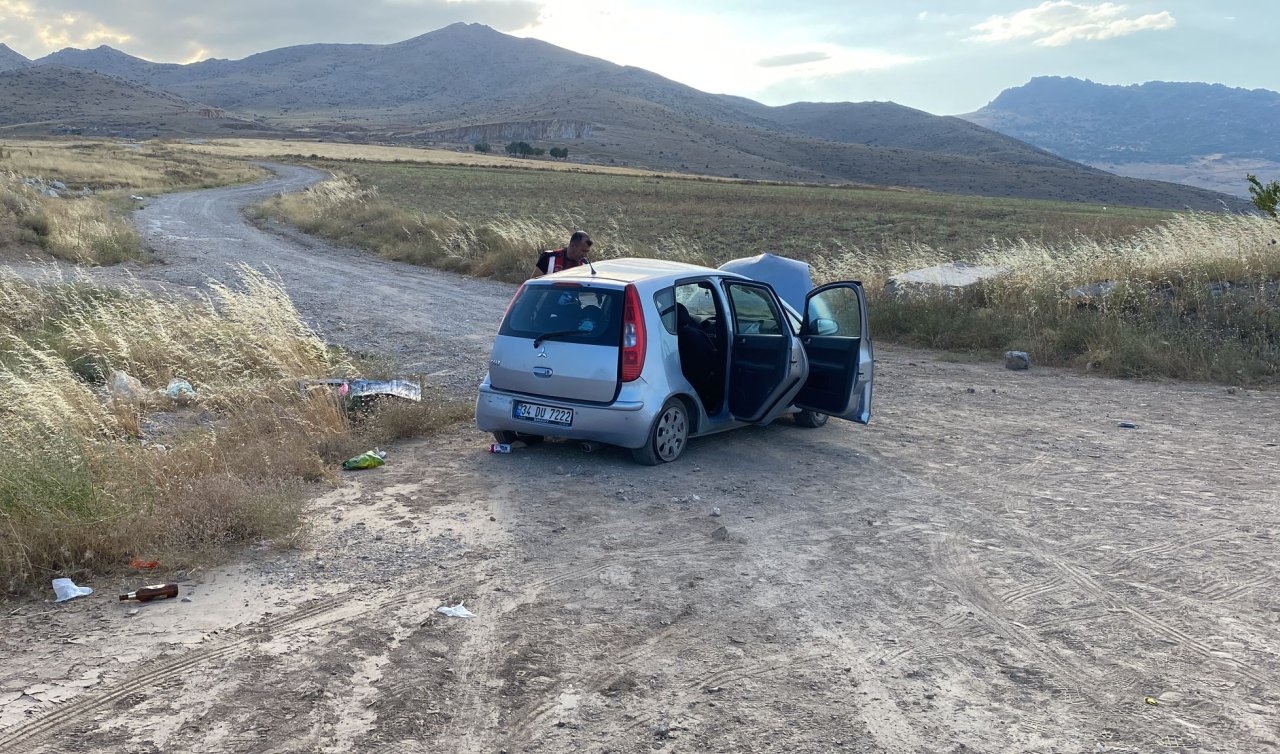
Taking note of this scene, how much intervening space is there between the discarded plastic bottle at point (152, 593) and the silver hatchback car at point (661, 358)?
3.09 meters

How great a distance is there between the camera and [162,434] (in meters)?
7.97

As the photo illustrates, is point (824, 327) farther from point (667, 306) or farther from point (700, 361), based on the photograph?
point (667, 306)

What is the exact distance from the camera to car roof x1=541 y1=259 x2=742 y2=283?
7523 millimetres

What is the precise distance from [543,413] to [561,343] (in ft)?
1.82

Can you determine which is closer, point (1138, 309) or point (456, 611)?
point (456, 611)

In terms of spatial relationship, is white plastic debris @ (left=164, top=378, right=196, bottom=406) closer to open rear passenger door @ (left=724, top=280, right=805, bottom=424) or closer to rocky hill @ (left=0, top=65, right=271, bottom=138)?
open rear passenger door @ (left=724, top=280, right=805, bottom=424)

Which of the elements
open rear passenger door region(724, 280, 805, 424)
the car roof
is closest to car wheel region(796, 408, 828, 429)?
open rear passenger door region(724, 280, 805, 424)

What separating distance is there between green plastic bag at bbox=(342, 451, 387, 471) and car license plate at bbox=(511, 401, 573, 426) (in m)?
1.10

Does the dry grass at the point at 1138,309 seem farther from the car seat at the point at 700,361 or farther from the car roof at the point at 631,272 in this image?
the car roof at the point at 631,272

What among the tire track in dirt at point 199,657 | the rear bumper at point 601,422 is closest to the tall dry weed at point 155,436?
the tire track in dirt at point 199,657

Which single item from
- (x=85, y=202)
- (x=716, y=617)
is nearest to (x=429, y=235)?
(x=85, y=202)

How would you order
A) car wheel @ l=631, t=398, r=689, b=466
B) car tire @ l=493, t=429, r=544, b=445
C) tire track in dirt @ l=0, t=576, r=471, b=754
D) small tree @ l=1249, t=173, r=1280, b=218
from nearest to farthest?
tire track in dirt @ l=0, t=576, r=471, b=754
car wheel @ l=631, t=398, r=689, b=466
car tire @ l=493, t=429, r=544, b=445
small tree @ l=1249, t=173, r=1280, b=218

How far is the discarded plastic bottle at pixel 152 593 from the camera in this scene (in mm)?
4715

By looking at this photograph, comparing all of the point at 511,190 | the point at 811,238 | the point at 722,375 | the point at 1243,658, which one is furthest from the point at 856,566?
the point at 511,190
